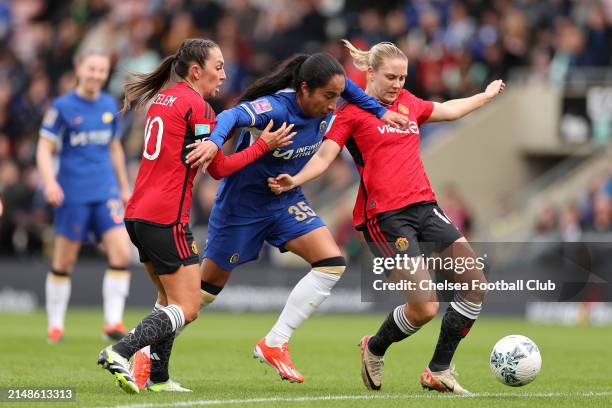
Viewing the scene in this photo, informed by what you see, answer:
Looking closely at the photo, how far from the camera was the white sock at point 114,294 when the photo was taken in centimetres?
1296

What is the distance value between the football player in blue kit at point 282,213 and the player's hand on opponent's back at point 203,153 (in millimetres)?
706

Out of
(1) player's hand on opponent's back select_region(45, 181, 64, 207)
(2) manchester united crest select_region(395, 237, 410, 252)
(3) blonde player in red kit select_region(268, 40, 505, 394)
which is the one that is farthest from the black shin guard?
(1) player's hand on opponent's back select_region(45, 181, 64, 207)

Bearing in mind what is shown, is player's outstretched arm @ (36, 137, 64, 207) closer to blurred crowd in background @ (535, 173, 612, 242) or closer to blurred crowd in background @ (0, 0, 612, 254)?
blurred crowd in background @ (0, 0, 612, 254)

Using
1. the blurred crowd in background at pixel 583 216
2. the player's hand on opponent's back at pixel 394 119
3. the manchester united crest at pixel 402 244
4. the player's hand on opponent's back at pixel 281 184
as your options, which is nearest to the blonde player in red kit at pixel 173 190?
the player's hand on opponent's back at pixel 281 184

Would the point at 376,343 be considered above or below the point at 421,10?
below

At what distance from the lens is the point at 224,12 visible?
24.4 meters

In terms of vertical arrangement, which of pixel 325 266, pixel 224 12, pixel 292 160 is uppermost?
pixel 224 12

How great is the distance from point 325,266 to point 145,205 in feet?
5.04

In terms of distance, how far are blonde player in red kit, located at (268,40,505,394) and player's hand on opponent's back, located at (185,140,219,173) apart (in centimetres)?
78

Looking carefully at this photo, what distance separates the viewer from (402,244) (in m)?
8.46

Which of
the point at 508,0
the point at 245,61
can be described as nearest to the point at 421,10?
the point at 508,0

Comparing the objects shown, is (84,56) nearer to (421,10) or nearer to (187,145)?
(187,145)

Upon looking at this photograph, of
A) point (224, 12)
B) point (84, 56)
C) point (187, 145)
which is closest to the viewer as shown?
point (187, 145)

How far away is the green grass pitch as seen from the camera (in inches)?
312
